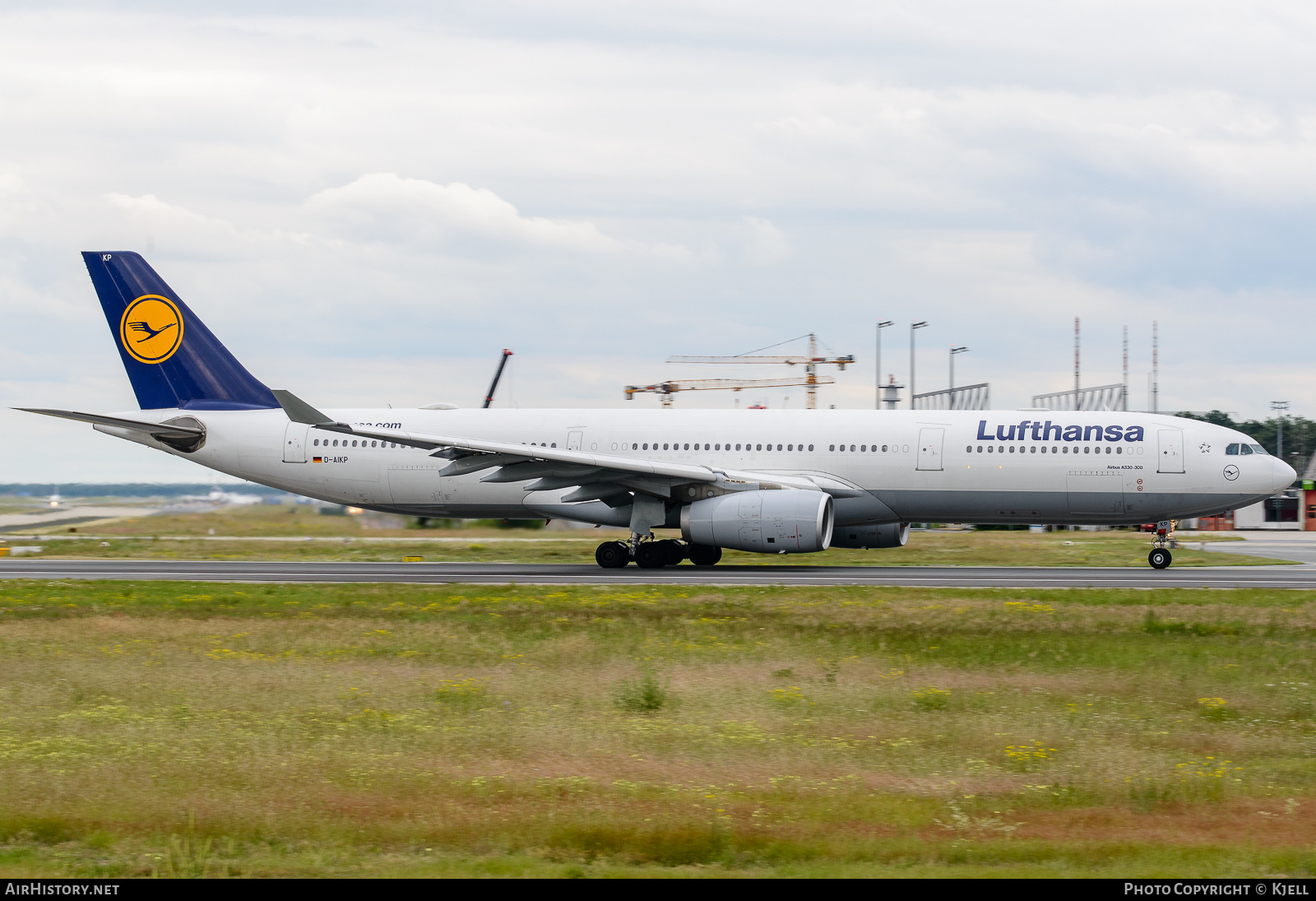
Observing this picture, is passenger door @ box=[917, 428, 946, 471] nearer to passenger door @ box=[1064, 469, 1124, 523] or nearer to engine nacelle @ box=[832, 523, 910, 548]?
engine nacelle @ box=[832, 523, 910, 548]

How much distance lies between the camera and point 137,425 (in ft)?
103

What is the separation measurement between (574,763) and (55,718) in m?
5.09

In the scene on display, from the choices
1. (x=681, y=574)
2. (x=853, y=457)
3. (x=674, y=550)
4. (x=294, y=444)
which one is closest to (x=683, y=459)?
(x=674, y=550)

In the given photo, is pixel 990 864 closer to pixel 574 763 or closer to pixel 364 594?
pixel 574 763

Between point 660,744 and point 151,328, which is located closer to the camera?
point 660,744

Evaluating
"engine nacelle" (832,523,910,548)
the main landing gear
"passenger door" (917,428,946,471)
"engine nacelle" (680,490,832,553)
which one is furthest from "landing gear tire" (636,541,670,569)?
"passenger door" (917,428,946,471)

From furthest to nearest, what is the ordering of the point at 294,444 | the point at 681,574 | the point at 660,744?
1. the point at 294,444
2. the point at 681,574
3. the point at 660,744

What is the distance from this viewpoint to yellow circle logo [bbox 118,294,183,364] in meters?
32.9

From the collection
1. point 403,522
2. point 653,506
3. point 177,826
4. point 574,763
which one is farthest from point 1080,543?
point 177,826

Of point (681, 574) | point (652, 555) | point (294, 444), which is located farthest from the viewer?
point (294, 444)

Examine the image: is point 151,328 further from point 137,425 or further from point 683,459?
point 683,459

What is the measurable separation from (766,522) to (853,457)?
4.06m

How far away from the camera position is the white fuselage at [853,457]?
93.7ft

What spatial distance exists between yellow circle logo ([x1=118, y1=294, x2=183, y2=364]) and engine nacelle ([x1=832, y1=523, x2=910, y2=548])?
17937 millimetres
